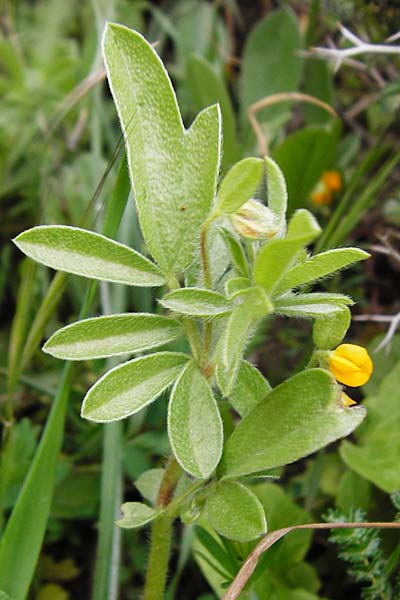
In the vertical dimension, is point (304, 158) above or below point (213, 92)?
below

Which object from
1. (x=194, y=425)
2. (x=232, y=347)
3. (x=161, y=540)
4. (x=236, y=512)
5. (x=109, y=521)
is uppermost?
(x=232, y=347)

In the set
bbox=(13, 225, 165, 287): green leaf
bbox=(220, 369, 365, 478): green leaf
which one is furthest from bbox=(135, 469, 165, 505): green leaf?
bbox=(13, 225, 165, 287): green leaf

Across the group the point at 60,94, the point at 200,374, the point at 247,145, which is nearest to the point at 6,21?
the point at 60,94

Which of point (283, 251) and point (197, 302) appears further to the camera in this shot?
point (197, 302)

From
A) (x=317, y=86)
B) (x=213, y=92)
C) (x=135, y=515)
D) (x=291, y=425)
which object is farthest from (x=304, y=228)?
(x=317, y=86)

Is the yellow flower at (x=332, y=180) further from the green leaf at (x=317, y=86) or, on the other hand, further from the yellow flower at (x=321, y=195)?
the green leaf at (x=317, y=86)

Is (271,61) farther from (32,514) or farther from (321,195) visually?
(32,514)
